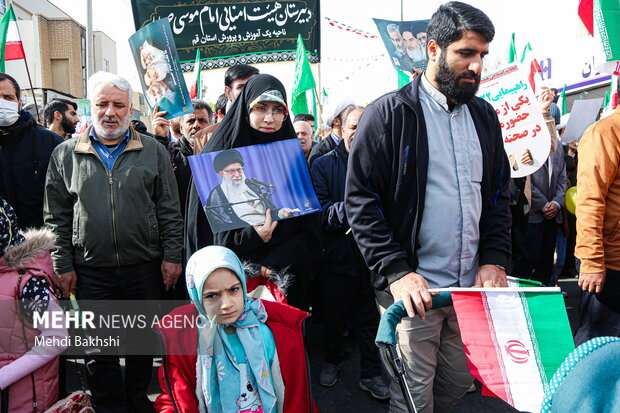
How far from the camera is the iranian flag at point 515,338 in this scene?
1421 mm

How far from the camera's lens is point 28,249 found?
80.7 inches

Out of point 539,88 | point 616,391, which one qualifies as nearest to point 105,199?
point 616,391

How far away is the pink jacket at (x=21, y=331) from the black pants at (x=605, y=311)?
117 inches

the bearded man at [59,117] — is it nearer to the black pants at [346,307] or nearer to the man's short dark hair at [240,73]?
the man's short dark hair at [240,73]

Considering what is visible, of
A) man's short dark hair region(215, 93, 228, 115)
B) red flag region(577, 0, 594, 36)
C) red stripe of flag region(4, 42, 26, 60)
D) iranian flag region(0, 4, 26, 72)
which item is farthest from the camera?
red stripe of flag region(4, 42, 26, 60)

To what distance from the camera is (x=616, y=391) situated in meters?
0.85

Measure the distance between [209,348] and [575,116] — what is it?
17.5ft

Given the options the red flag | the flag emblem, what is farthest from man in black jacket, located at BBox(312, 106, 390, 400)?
the red flag

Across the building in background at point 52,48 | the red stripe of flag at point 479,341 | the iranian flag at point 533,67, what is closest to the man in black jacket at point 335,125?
the iranian flag at point 533,67

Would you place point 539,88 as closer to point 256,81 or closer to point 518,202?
point 518,202

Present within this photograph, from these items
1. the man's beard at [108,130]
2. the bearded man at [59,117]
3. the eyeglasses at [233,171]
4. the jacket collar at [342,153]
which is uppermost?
the bearded man at [59,117]

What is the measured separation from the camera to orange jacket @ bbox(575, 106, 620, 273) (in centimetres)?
259

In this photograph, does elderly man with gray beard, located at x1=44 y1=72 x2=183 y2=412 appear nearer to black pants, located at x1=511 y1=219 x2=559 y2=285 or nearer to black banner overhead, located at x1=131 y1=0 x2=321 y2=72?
black pants, located at x1=511 y1=219 x2=559 y2=285

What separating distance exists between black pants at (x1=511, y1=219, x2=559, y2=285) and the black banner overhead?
15.2 feet
